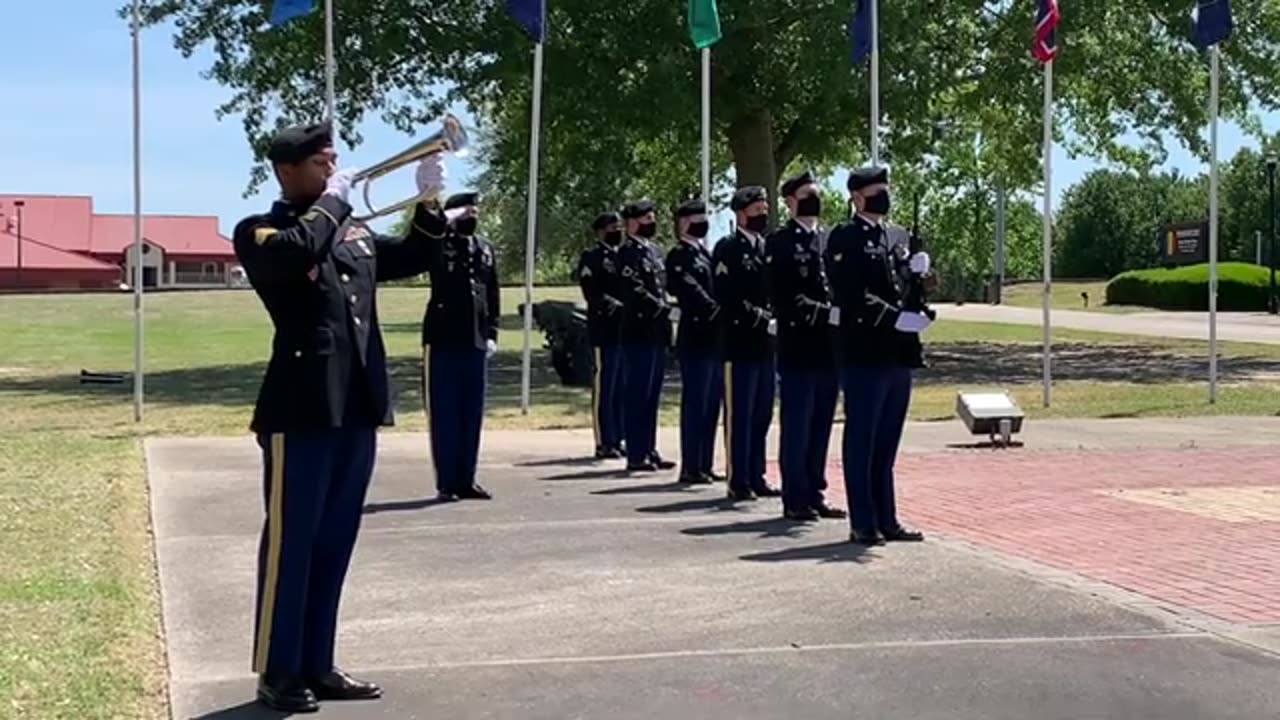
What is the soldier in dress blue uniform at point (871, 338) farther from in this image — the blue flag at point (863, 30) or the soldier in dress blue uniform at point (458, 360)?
the blue flag at point (863, 30)

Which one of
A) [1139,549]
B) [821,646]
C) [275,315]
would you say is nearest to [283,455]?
[275,315]

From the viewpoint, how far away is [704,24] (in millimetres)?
18609

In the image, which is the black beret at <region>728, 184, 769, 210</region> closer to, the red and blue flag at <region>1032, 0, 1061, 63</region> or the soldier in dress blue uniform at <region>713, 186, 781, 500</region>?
the soldier in dress blue uniform at <region>713, 186, 781, 500</region>

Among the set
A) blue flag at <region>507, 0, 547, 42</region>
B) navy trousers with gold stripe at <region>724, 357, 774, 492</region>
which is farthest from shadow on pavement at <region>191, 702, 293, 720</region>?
blue flag at <region>507, 0, 547, 42</region>

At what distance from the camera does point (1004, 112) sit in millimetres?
31859

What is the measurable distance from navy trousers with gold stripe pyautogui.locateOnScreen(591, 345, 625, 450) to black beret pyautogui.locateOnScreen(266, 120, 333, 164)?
26.9ft

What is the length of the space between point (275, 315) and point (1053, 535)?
17.9ft

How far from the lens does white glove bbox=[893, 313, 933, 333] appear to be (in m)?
8.88

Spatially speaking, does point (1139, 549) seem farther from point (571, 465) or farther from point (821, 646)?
point (571, 465)

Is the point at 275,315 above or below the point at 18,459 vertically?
above

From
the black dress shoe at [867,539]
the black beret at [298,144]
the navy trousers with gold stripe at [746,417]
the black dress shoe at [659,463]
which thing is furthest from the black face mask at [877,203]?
the black dress shoe at [659,463]

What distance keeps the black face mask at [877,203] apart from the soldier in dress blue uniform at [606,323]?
438 cm

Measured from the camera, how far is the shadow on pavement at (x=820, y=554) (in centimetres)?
880

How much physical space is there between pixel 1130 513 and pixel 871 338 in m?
2.53
